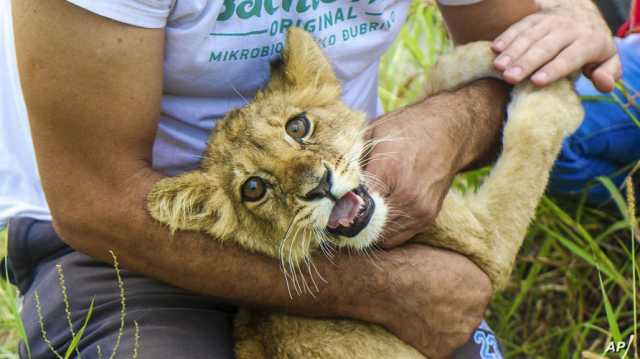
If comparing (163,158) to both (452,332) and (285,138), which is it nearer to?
(285,138)

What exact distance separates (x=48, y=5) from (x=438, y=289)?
1.35m

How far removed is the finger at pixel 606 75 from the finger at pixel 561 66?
0.12m

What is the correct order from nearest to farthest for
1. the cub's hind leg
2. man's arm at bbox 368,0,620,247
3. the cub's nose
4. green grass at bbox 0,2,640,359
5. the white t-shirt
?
the cub's nose
the white t-shirt
man's arm at bbox 368,0,620,247
the cub's hind leg
green grass at bbox 0,2,640,359

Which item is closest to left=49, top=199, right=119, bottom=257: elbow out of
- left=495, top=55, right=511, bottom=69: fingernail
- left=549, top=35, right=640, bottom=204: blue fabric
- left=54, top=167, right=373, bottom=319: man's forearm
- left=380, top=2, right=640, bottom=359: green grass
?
left=54, top=167, right=373, bottom=319: man's forearm

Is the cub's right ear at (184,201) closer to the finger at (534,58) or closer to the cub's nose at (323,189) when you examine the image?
the cub's nose at (323,189)

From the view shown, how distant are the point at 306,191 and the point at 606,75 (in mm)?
1264

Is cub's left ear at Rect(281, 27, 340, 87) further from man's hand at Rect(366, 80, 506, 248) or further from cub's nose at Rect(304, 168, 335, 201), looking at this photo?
cub's nose at Rect(304, 168, 335, 201)

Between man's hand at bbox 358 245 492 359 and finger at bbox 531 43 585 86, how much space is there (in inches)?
25.7

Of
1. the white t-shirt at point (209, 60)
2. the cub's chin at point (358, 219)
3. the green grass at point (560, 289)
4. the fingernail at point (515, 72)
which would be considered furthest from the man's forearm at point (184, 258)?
the green grass at point (560, 289)

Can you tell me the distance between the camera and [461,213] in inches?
102

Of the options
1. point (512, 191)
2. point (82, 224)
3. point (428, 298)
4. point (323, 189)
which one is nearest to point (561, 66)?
point (512, 191)

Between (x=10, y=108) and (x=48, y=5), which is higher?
(x=48, y=5)

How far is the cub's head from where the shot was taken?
7.35ft

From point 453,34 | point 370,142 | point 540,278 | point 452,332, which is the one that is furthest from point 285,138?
point 540,278
